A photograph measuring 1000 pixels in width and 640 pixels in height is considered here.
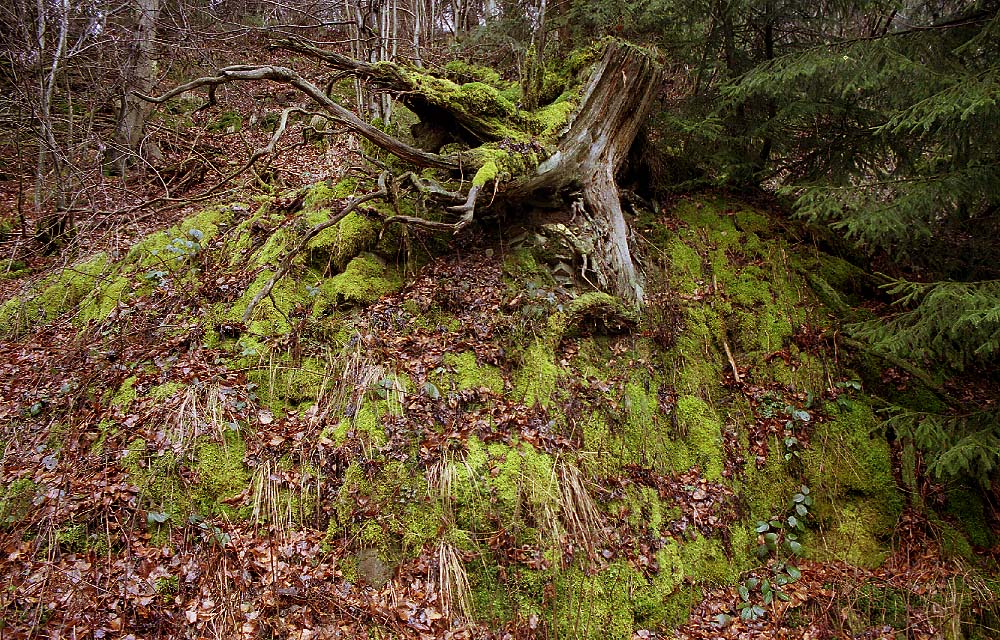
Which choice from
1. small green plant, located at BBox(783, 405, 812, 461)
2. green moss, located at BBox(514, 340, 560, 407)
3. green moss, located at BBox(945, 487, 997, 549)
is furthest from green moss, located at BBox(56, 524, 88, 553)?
green moss, located at BBox(945, 487, 997, 549)

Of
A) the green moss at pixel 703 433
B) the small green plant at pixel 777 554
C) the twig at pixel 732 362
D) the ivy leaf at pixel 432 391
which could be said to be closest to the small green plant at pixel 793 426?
the small green plant at pixel 777 554

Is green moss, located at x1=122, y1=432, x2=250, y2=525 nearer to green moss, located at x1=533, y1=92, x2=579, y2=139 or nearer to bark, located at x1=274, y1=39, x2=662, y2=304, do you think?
bark, located at x1=274, y1=39, x2=662, y2=304

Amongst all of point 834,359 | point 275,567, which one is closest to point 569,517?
point 275,567

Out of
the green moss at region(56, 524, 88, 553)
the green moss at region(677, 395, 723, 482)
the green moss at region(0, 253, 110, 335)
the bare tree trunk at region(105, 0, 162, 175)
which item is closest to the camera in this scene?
the green moss at region(56, 524, 88, 553)

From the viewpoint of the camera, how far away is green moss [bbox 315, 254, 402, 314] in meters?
5.51

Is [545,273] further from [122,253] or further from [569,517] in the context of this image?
[122,253]

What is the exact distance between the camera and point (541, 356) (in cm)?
525

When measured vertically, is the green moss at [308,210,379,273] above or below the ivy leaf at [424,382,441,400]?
above

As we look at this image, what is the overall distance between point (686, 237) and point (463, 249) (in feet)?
10.1

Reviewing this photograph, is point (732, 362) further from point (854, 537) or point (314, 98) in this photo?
point (314, 98)

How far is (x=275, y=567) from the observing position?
3.71 metres

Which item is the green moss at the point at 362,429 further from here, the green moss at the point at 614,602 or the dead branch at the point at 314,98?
the dead branch at the point at 314,98

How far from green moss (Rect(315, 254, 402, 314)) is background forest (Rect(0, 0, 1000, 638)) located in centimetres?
4

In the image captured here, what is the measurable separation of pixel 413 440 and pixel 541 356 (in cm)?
156
